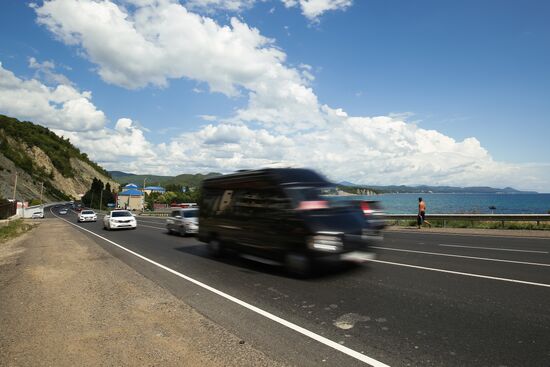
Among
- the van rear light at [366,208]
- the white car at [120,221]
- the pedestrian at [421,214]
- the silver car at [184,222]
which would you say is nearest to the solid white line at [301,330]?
the van rear light at [366,208]

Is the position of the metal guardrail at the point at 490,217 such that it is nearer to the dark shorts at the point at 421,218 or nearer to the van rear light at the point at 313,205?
the dark shorts at the point at 421,218

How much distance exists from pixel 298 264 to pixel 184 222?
11690 millimetres

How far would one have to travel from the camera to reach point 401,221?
2444 cm

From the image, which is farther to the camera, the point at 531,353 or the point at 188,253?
the point at 188,253

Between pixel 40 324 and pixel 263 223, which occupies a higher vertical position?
pixel 263 223

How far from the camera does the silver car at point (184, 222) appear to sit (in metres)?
17.4

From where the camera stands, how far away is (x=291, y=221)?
728 cm

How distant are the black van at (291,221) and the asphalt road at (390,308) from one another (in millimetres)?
488

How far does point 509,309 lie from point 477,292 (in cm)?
89

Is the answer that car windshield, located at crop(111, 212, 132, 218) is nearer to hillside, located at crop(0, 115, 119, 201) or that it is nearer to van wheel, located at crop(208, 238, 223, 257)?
van wheel, located at crop(208, 238, 223, 257)

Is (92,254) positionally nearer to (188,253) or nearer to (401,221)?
(188,253)

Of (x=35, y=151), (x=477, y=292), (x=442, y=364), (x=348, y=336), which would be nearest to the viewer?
(x=442, y=364)

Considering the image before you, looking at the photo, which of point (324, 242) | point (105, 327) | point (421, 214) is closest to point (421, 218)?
point (421, 214)

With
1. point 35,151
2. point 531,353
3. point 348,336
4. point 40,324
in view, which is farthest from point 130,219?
point 35,151
